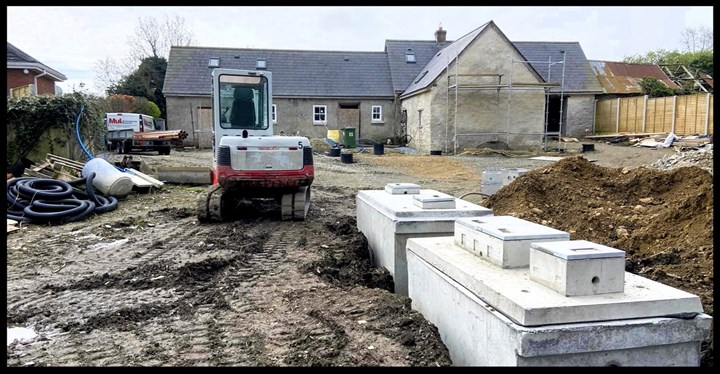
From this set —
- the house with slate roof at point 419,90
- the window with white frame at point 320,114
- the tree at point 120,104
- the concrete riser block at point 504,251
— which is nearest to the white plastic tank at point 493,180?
the concrete riser block at point 504,251

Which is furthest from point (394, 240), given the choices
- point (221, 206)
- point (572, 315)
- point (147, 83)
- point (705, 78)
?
point (705, 78)

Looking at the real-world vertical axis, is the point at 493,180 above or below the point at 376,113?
below

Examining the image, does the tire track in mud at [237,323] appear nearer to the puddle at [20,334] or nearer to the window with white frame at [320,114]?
the puddle at [20,334]

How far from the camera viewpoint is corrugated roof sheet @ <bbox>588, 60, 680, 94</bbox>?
34.2 m

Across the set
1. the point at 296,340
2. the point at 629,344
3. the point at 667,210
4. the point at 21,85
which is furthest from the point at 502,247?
the point at 21,85

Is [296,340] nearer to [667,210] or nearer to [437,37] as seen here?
[667,210]

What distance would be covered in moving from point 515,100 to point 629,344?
2507 centimetres

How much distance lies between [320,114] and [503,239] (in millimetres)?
29347

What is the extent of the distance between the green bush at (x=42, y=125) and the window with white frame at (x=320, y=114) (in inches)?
693

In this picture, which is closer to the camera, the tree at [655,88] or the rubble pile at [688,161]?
the rubble pile at [688,161]

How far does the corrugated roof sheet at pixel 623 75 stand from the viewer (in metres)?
34.2

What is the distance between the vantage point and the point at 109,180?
1138cm

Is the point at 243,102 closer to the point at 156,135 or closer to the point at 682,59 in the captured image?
the point at 156,135

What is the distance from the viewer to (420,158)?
22938mm
